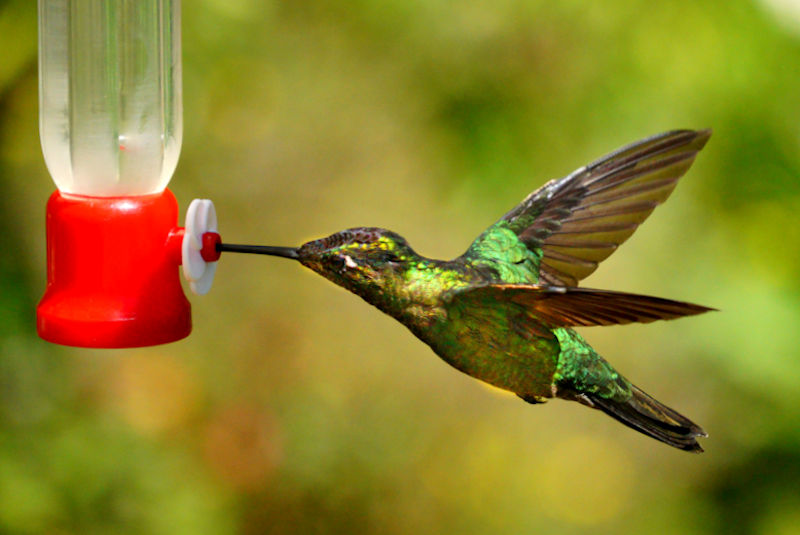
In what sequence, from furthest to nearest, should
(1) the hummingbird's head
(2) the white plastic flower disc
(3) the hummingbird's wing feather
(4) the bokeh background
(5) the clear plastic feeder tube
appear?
(4) the bokeh background → (5) the clear plastic feeder tube → (2) the white plastic flower disc → (1) the hummingbird's head → (3) the hummingbird's wing feather

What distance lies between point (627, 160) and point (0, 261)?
103 inches

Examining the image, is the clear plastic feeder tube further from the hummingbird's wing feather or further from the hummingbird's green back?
the hummingbird's wing feather

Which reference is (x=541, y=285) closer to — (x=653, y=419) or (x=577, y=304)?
(x=577, y=304)

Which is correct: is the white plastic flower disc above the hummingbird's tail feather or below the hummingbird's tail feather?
above

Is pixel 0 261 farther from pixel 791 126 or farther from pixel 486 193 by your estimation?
pixel 791 126

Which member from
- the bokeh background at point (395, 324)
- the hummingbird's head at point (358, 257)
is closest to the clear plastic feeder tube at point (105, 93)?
the hummingbird's head at point (358, 257)

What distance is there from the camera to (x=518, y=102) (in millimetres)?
3994

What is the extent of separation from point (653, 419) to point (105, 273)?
113cm

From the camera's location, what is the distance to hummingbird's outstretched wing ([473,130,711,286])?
193 centimetres

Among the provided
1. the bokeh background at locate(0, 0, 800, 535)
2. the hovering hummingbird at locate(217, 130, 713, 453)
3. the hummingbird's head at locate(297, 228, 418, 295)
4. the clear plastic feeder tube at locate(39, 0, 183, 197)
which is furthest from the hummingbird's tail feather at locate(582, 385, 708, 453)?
the bokeh background at locate(0, 0, 800, 535)

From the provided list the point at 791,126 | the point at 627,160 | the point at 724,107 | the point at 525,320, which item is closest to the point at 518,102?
the point at 724,107

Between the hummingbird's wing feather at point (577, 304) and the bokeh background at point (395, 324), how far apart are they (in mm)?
2196

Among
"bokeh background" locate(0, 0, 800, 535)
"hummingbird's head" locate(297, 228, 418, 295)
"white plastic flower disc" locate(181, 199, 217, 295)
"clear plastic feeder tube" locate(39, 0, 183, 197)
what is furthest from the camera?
"bokeh background" locate(0, 0, 800, 535)

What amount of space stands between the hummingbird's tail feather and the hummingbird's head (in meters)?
0.55
